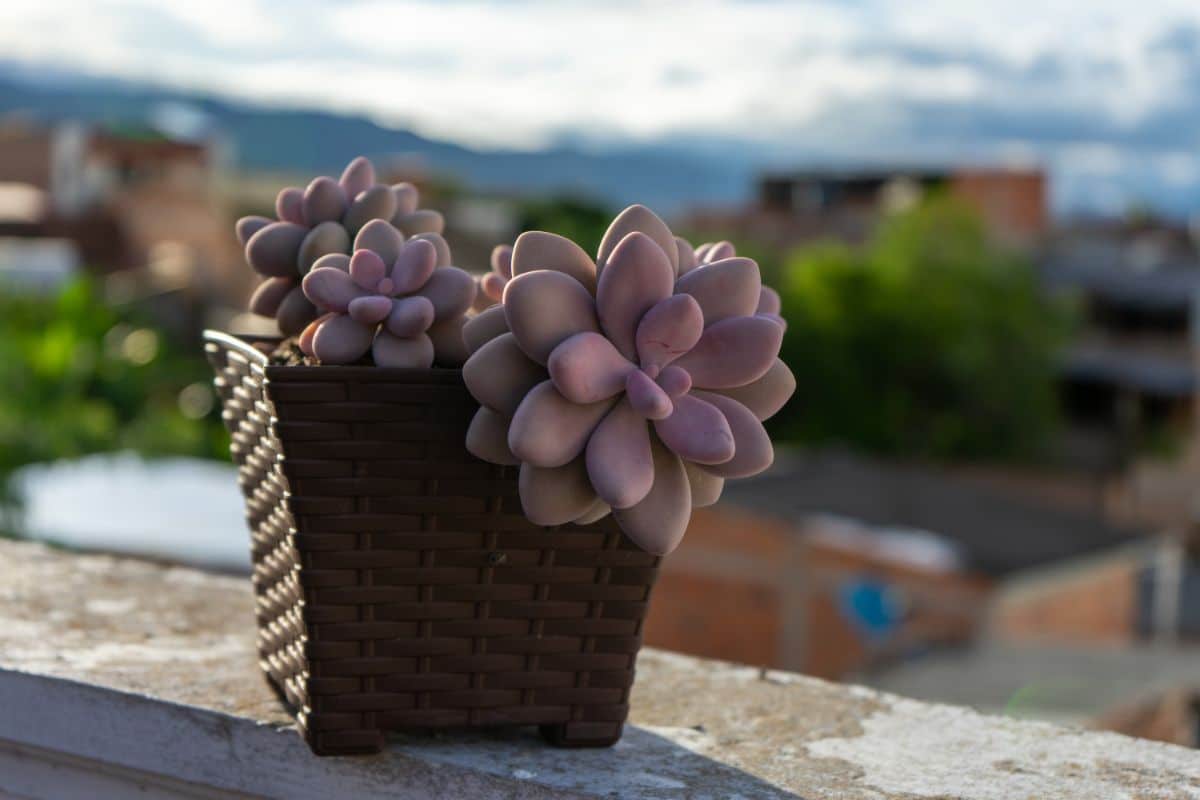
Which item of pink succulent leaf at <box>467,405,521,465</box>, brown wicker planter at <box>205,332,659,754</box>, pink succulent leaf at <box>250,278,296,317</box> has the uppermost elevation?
pink succulent leaf at <box>250,278,296,317</box>

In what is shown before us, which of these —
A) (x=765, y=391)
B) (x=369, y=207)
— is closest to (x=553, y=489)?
(x=765, y=391)

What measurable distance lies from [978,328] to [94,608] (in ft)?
77.0

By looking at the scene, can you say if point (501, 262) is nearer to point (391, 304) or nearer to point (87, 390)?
point (391, 304)

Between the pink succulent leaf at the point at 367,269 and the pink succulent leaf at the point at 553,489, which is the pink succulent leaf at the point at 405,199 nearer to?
the pink succulent leaf at the point at 367,269

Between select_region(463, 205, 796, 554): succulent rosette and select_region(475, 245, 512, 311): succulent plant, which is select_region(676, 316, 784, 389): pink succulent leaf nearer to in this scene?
select_region(463, 205, 796, 554): succulent rosette

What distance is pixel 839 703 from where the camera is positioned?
124 centimetres

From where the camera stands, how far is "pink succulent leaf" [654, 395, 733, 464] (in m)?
0.82

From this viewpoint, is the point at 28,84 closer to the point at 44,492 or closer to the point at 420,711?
the point at 44,492

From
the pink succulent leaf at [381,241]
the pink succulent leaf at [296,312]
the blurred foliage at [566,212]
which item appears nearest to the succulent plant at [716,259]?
the pink succulent leaf at [381,241]

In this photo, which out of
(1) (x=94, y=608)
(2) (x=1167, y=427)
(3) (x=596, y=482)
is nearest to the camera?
(3) (x=596, y=482)

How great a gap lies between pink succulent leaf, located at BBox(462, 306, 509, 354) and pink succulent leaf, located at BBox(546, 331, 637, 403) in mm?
79

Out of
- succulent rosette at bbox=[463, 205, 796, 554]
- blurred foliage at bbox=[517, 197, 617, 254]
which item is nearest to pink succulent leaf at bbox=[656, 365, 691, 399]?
succulent rosette at bbox=[463, 205, 796, 554]

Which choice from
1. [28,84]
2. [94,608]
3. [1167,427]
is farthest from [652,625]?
[28,84]

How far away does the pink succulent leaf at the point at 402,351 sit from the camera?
92 centimetres
